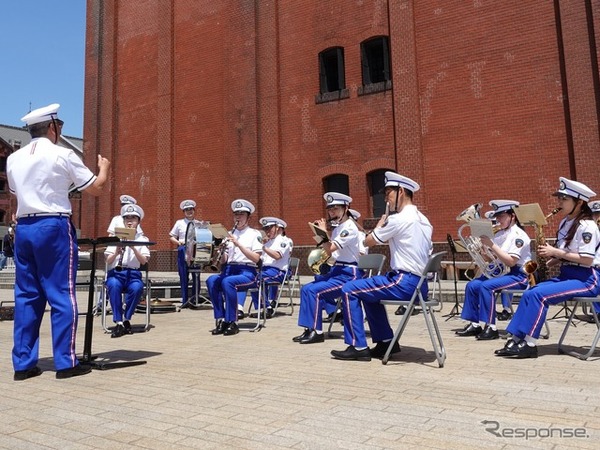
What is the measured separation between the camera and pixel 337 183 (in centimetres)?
1844

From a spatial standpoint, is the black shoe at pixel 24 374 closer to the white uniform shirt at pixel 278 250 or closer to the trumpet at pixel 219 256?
the trumpet at pixel 219 256

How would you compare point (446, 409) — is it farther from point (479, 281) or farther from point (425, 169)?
point (425, 169)

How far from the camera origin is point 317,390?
413cm

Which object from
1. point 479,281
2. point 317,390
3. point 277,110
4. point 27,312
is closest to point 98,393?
point 27,312

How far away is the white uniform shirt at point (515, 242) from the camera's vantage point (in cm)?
664

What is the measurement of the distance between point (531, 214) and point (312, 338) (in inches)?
140

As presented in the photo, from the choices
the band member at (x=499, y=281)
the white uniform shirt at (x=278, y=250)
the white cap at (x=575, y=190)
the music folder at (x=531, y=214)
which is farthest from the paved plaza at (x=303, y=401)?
the white uniform shirt at (x=278, y=250)

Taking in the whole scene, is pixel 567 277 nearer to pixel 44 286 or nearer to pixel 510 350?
pixel 510 350

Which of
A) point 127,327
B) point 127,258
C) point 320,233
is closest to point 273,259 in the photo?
point 320,233

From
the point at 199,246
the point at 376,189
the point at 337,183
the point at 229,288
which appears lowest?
the point at 229,288

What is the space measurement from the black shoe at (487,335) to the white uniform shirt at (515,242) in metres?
0.94

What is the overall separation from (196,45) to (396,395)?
1980 centimetres

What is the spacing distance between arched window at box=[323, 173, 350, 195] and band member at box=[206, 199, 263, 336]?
10442 millimetres

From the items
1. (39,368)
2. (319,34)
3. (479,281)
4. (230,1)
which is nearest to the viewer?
(39,368)
